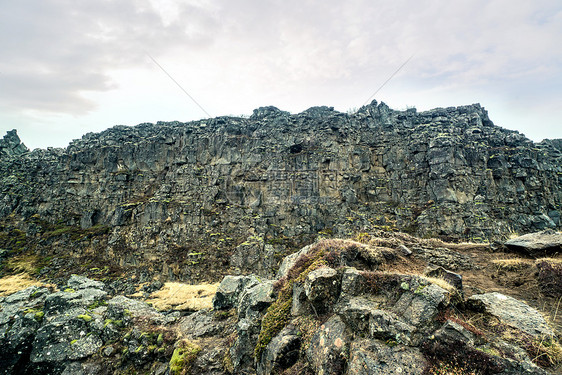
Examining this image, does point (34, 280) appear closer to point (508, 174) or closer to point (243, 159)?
point (243, 159)

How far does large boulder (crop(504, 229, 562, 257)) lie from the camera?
11188 millimetres

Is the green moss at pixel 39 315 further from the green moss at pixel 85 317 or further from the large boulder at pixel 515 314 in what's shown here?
the large boulder at pixel 515 314

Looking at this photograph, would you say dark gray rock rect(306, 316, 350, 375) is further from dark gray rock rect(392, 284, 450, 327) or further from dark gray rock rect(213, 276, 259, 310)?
dark gray rock rect(213, 276, 259, 310)

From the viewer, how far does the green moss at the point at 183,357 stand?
10.4m

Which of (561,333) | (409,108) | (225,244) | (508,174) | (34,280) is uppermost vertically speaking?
(409,108)

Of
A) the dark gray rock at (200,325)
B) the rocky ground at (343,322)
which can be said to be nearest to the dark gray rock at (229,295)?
the rocky ground at (343,322)

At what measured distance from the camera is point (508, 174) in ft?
141

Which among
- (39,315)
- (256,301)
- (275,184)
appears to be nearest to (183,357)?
(256,301)

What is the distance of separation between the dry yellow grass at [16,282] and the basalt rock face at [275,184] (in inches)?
314

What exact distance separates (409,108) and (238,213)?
4476 centimetres

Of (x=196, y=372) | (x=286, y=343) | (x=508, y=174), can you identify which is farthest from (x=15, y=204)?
(x=508, y=174)

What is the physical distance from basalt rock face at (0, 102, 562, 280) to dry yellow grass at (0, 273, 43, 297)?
7.99 m

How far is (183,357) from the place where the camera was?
1093 centimetres

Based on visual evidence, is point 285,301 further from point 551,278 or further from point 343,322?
point 551,278
